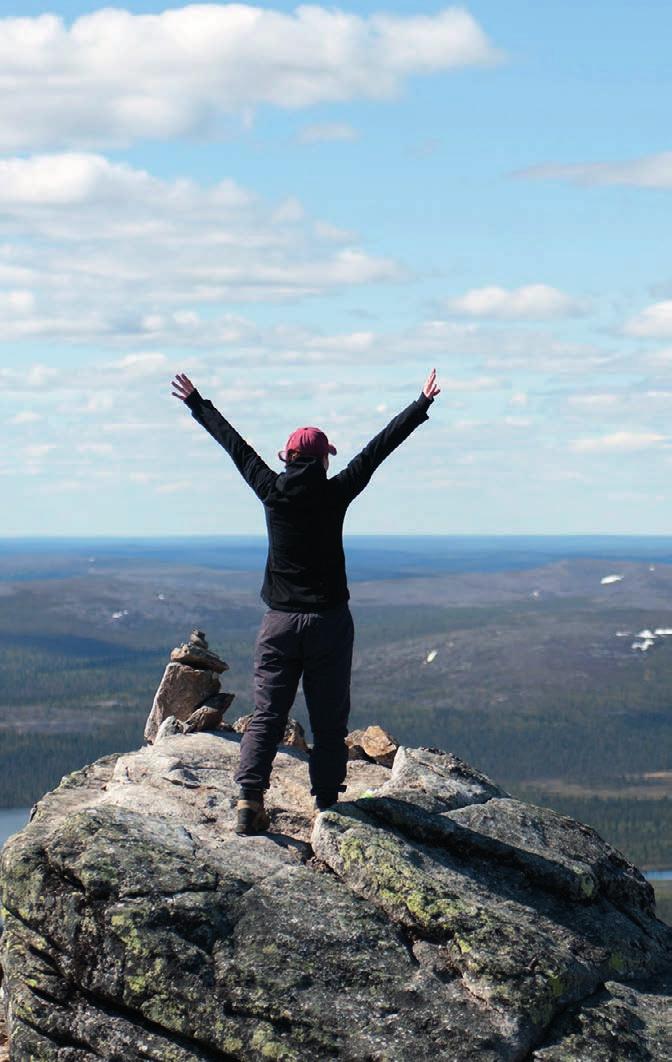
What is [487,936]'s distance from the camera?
1952 centimetres

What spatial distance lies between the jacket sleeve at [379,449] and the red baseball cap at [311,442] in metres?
0.48

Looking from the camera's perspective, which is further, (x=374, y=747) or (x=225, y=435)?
(x=374, y=747)

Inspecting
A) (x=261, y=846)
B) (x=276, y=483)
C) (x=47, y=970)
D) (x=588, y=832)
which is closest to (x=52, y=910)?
(x=47, y=970)

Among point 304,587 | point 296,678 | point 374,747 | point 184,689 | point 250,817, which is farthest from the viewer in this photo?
point 184,689

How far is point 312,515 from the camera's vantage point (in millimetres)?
21391

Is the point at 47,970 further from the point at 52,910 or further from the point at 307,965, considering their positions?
the point at 307,965

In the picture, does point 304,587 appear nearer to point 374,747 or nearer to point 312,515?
point 312,515

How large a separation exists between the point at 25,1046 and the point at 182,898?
3.05m

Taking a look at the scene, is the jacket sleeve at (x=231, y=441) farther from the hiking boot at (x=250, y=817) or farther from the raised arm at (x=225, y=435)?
the hiking boot at (x=250, y=817)

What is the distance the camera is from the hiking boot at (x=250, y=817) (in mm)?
21984

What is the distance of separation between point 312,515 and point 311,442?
1238 millimetres

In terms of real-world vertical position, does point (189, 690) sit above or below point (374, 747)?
above

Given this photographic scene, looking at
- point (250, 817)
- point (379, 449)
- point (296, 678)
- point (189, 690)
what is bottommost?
point (250, 817)

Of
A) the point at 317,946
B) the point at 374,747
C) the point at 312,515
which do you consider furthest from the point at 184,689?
the point at 317,946
